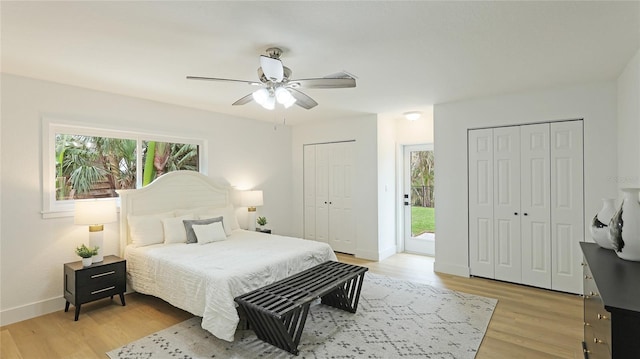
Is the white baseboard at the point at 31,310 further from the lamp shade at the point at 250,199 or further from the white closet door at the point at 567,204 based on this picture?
the white closet door at the point at 567,204

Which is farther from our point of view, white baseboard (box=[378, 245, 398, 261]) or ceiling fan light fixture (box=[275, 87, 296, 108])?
white baseboard (box=[378, 245, 398, 261])

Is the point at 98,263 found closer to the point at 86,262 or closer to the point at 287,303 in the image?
the point at 86,262

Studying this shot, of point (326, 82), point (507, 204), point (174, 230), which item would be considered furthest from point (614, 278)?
point (174, 230)

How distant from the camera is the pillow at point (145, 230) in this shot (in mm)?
3721

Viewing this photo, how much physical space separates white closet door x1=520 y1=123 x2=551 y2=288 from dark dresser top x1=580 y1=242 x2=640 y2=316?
1.77 metres

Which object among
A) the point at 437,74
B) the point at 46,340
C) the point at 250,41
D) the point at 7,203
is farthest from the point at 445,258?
the point at 7,203

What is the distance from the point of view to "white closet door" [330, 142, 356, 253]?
5.62 m

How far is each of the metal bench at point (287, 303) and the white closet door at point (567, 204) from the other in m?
2.53

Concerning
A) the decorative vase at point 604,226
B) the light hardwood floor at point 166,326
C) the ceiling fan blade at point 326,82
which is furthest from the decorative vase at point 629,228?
the ceiling fan blade at point 326,82

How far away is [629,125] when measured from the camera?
294 centimetres

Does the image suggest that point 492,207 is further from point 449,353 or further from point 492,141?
point 449,353

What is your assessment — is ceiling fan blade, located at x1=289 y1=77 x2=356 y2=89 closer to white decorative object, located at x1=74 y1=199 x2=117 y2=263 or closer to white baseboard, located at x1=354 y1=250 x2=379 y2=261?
white decorative object, located at x1=74 y1=199 x2=117 y2=263

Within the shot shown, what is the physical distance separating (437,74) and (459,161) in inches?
63.8

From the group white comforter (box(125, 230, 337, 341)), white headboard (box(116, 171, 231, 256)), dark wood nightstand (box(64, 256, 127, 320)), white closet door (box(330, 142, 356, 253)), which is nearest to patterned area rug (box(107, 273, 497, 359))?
white comforter (box(125, 230, 337, 341))
